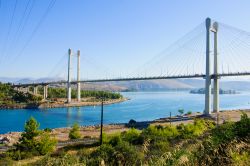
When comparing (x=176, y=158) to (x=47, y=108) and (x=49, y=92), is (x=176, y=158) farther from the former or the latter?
(x=49, y=92)

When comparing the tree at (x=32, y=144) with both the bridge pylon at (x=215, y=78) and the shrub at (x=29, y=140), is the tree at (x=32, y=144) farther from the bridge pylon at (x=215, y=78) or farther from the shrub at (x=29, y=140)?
the bridge pylon at (x=215, y=78)

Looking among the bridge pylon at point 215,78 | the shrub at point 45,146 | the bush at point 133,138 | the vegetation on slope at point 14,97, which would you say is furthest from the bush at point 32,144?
the vegetation on slope at point 14,97

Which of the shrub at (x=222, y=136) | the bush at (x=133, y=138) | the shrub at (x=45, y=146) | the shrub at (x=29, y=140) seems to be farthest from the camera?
the bush at (x=133, y=138)

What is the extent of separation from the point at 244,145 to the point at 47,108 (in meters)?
59.2

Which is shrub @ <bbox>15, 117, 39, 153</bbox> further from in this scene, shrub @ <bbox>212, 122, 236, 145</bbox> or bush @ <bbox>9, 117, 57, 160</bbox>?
shrub @ <bbox>212, 122, 236, 145</bbox>

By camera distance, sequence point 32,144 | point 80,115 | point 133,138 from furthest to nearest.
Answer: point 80,115
point 133,138
point 32,144

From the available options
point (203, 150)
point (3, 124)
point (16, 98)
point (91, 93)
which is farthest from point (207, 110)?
point (91, 93)

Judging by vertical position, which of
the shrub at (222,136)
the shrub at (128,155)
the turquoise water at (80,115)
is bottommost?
the turquoise water at (80,115)

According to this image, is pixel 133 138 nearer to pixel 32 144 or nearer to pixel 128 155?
pixel 32 144


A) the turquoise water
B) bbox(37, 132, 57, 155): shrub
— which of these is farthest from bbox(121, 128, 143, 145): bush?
the turquoise water

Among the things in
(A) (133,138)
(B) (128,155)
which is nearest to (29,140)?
→ (A) (133,138)

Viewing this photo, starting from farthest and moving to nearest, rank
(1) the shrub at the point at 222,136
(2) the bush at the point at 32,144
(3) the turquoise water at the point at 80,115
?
(3) the turquoise water at the point at 80,115
(2) the bush at the point at 32,144
(1) the shrub at the point at 222,136

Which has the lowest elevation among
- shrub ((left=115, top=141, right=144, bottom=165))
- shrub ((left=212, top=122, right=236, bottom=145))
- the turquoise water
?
the turquoise water

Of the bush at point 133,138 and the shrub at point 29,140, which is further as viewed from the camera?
the bush at point 133,138
